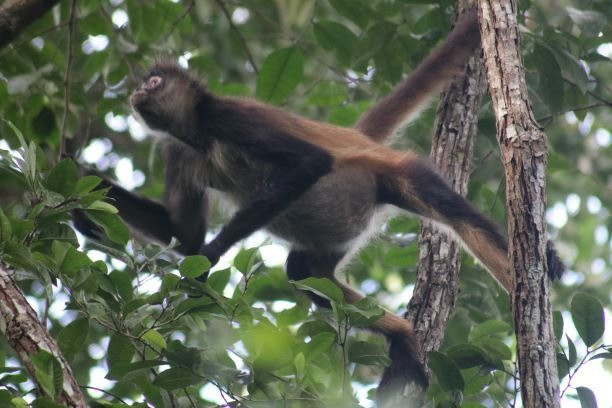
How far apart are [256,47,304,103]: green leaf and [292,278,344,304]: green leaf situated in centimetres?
238

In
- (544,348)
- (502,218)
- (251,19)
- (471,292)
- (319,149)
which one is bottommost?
(544,348)

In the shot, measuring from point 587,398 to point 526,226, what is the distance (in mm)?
727

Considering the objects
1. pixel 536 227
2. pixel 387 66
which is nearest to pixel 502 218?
pixel 387 66

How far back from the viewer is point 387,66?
5375mm

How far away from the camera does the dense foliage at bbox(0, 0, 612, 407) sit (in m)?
3.06

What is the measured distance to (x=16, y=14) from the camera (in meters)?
3.98

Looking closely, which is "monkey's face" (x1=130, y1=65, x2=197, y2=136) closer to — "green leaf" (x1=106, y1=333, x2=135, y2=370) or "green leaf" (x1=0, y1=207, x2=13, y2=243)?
"green leaf" (x1=106, y1=333, x2=135, y2=370)

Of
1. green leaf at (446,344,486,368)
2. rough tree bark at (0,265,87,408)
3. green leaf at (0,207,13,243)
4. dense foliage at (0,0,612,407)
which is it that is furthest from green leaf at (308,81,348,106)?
rough tree bark at (0,265,87,408)

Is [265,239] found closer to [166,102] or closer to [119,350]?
[166,102]

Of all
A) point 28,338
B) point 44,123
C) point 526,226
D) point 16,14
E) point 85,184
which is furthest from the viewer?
point 44,123

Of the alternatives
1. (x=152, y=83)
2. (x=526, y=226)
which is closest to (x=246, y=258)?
(x=526, y=226)

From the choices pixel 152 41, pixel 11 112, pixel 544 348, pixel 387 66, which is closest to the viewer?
pixel 544 348

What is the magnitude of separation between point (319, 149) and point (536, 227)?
2413 mm

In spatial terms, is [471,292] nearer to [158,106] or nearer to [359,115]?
[359,115]
